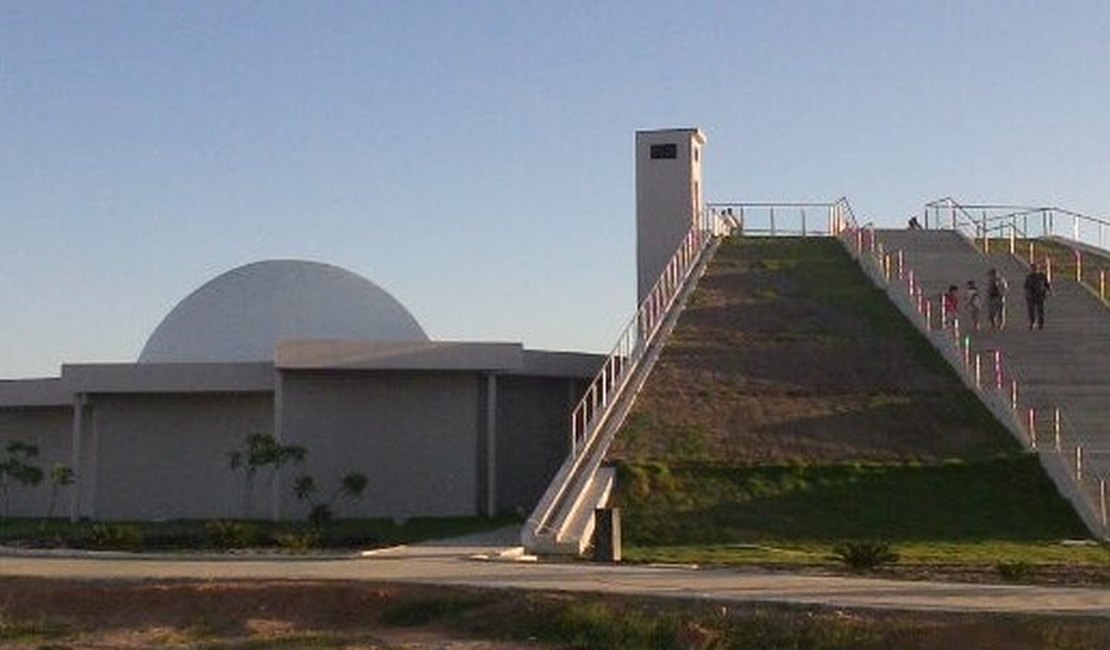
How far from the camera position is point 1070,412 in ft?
88.3

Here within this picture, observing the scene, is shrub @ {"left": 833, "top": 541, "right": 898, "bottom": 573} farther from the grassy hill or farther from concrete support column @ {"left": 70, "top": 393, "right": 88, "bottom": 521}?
concrete support column @ {"left": 70, "top": 393, "right": 88, "bottom": 521}

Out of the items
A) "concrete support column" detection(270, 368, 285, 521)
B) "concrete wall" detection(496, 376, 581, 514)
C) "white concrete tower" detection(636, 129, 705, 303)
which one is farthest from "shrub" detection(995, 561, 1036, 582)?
"white concrete tower" detection(636, 129, 705, 303)

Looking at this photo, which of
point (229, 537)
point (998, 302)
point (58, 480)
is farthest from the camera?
point (998, 302)

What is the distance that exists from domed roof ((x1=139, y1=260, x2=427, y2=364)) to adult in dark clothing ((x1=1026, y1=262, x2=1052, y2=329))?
14.8 m

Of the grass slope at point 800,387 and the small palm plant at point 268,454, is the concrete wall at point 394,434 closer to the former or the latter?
the small palm plant at point 268,454

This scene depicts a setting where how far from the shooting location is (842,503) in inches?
922

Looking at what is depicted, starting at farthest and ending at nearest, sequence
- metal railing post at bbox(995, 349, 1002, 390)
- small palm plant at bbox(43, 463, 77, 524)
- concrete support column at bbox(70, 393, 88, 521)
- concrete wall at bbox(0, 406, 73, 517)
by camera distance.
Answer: concrete wall at bbox(0, 406, 73, 517)
concrete support column at bbox(70, 393, 88, 521)
small palm plant at bbox(43, 463, 77, 524)
metal railing post at bbox(995, 349, 1002, 390)

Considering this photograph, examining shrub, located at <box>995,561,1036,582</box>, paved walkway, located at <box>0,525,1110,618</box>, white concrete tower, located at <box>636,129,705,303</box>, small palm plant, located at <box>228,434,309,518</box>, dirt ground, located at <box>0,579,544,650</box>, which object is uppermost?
white concrete tower, located at <box>636,129,705,303</box>

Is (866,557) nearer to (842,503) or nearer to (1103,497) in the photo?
(842,503)

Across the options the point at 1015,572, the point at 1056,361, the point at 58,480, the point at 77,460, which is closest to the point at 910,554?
the point at 1015,572

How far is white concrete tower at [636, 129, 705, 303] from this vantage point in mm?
43094

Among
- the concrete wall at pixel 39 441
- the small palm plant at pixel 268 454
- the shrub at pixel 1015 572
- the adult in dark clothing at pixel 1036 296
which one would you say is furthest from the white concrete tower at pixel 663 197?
the shrub at pixel 1015 572

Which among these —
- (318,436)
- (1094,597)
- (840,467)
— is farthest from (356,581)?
(318,436)

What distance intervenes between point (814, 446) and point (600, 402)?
16.5 feet
